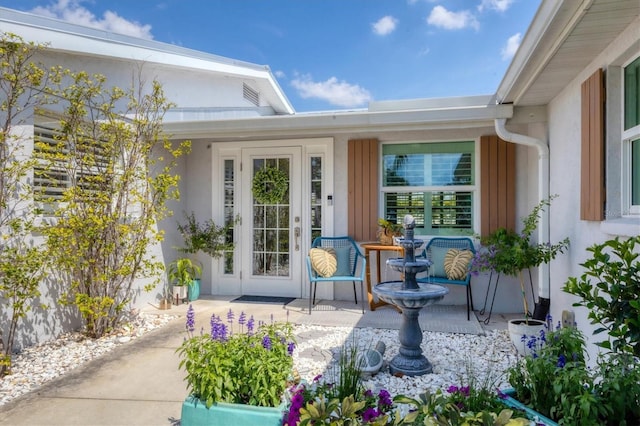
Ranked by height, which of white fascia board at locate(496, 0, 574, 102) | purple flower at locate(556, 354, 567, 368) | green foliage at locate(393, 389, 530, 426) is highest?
white fascia board at locate(496, 0, 574, 102)

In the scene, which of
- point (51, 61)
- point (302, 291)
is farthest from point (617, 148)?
point (51, 61)

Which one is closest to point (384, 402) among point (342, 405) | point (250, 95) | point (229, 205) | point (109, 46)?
point (342, 405)

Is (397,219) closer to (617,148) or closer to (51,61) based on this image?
(617,148)

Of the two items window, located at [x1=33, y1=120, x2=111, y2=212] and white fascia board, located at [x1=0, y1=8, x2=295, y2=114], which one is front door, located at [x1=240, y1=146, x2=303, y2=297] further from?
window, located at [x1=33, y1=120, x2=111, y2=212]

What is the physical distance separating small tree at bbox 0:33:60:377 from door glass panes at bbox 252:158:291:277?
109 inches

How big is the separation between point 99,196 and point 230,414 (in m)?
2.75

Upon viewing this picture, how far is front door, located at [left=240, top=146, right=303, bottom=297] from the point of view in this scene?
5.50 meters

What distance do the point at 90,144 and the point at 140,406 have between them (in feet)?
8.65

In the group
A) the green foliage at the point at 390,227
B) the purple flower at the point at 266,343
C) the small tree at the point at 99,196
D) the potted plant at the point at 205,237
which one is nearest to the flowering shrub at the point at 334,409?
the purple flower at the point at 266,343

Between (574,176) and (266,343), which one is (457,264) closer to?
(574,176)

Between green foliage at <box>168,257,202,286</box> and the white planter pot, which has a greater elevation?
green foliage at <box>168,257,202,286</box>

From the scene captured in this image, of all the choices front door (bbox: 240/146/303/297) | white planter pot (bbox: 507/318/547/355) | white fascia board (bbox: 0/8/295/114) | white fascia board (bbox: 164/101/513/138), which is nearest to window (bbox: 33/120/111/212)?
white fascia board (bbox: 0/8/295/114)

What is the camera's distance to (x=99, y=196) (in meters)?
3.72

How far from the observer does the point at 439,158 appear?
16.6 ft
